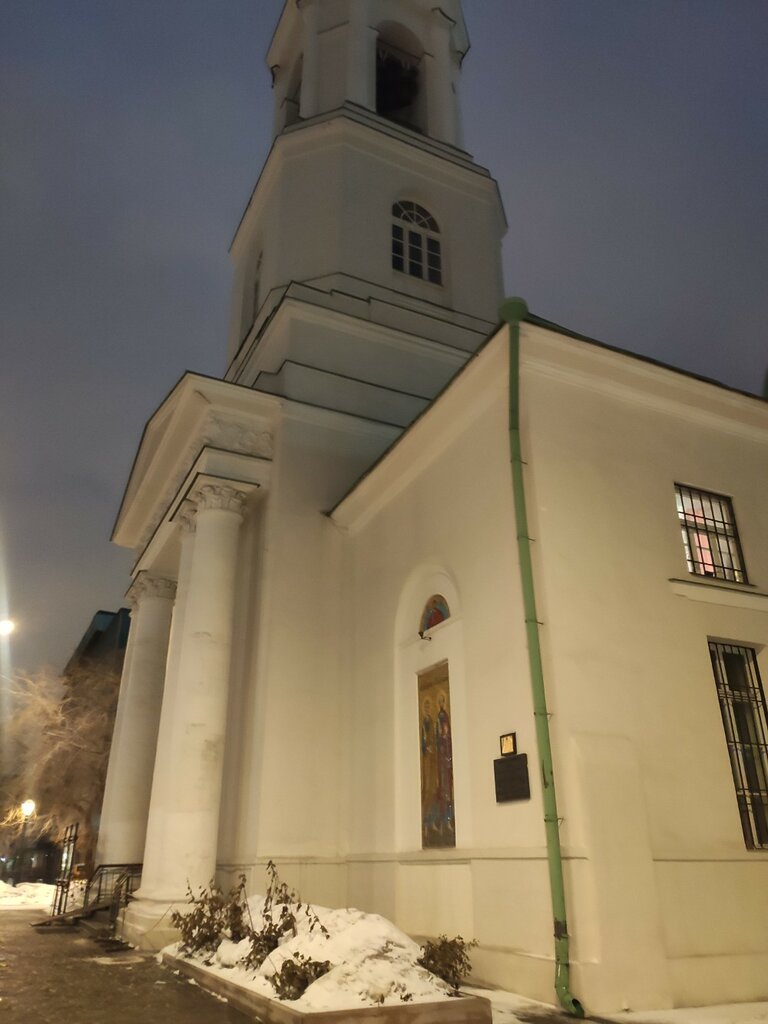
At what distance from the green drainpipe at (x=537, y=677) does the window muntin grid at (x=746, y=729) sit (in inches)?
99.4

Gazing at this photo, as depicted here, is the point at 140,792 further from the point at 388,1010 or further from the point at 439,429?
the point at 388,1010

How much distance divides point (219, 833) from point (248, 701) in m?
2.15

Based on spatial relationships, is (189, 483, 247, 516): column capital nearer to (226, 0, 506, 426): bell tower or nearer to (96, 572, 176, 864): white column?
(226, 0, 506, 426): bell tower

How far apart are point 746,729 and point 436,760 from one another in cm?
381

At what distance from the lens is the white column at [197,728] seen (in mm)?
11344

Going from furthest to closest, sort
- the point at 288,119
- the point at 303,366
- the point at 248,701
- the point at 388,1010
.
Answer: the point at 288,119 < the point at 303,366 < the point at 248,701 < the point at 388,1010

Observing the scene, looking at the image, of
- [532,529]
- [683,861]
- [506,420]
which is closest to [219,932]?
[683,861]

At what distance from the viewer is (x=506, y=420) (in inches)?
380

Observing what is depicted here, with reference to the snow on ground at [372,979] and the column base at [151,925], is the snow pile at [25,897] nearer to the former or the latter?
the column base at [151,925]

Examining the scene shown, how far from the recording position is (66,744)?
26.3 m

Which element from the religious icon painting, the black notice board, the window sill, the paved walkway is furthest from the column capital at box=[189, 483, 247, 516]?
the window sill

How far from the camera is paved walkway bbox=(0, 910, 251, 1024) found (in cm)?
645

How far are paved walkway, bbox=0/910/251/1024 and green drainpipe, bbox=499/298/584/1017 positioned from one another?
9.20 feet

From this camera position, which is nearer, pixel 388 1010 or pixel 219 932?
pixel 388 1010
